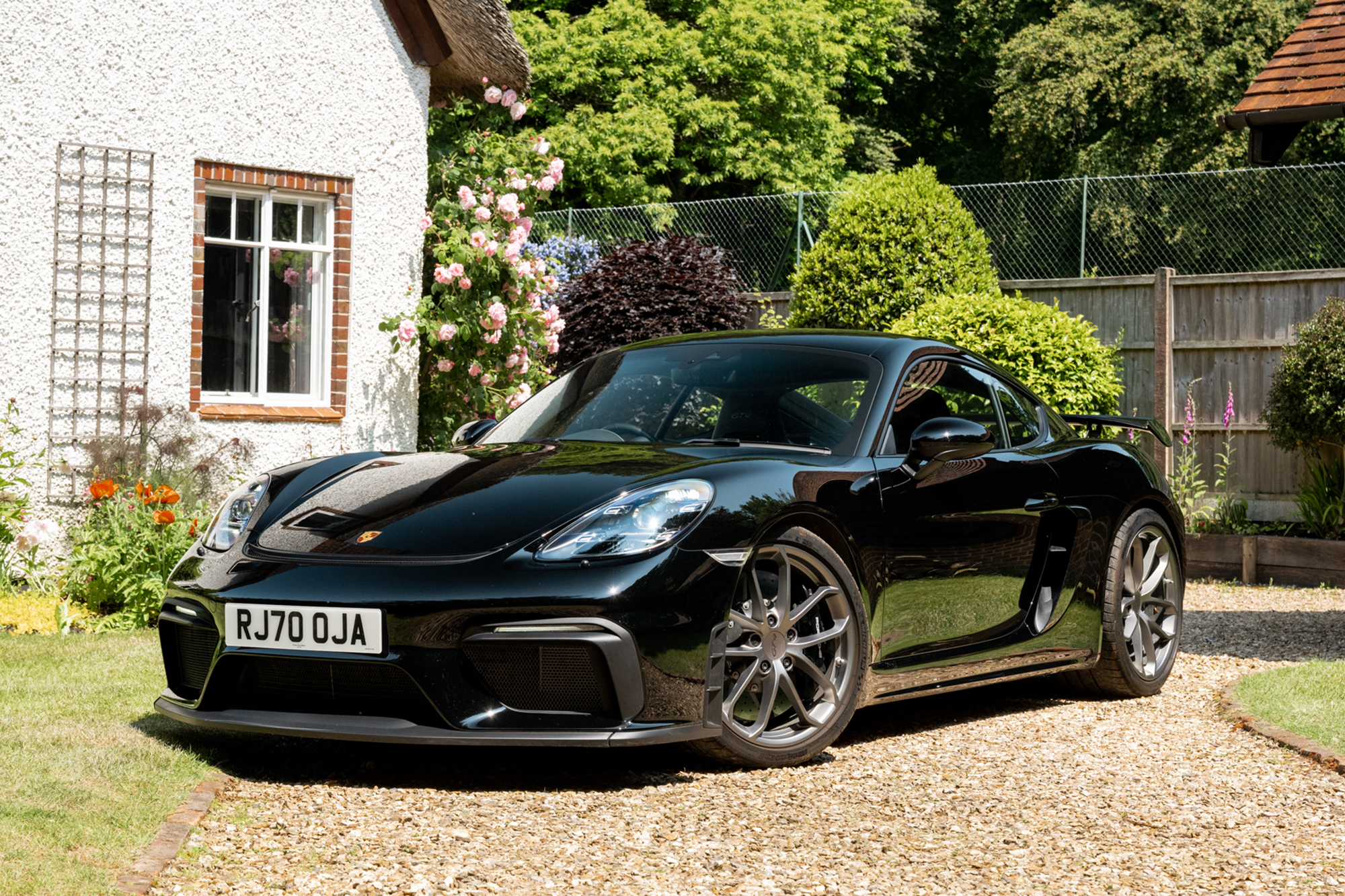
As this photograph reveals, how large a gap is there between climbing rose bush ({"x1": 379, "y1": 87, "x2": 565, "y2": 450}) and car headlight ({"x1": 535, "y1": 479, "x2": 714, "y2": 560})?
6.69 metres

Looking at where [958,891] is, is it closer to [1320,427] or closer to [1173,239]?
[1320,427]

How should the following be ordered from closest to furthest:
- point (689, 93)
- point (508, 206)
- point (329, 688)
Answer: point (329, 688) → point (508, 206) → point (689, 93)

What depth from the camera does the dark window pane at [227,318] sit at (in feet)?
34.2

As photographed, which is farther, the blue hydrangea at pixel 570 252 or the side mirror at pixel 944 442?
the blue hydrangea at pixel 570 252

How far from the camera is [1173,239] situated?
1407cm

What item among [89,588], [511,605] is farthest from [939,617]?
[89,588]

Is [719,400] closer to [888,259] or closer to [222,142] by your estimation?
[222,142]

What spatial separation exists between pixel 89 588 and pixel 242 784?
Answer: 422 cm

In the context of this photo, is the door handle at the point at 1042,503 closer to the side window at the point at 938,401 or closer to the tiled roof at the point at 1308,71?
the side window at the point at 938,401

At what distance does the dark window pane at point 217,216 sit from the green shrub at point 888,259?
515 centimetres

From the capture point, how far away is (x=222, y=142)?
1027 cm

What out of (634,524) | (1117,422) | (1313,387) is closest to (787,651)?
(634,524)

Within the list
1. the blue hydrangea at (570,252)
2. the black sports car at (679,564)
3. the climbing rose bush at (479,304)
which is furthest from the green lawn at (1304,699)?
the blue hydrangea at (570,252)

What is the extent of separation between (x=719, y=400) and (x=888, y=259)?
8.14 m
